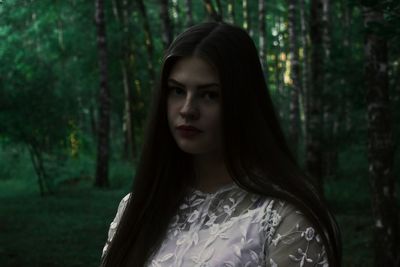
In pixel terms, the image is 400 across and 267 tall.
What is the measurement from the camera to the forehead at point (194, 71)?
202 centimetres

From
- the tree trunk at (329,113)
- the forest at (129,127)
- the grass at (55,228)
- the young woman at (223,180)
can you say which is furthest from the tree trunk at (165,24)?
the young woman at (223,180)

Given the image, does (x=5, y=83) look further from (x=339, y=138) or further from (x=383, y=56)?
(x=383, y=56)

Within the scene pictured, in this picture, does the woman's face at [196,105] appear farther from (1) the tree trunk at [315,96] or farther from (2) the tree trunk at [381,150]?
(1) the tree trunk at [315,96]

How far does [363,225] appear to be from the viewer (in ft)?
37.9

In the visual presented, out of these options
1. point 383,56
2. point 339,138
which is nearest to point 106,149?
point 339,138

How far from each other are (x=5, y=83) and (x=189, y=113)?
13.3 metres

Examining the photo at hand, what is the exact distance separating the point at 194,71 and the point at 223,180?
0.41 metres

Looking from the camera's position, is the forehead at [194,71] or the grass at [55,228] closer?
the forehead at [194,71]

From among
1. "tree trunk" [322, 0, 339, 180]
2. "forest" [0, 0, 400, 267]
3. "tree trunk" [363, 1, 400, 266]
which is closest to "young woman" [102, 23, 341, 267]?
"forest" [0, 0, 400, 267]

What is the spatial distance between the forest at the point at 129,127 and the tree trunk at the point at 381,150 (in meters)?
0.01

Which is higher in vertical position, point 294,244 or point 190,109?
point 190,109

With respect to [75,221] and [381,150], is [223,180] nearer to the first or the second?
[381,150]

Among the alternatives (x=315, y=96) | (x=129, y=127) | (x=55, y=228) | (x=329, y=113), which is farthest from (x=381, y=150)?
(x=129, y=127)

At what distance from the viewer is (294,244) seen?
1.83 meters
